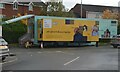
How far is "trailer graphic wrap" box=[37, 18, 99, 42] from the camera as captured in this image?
3575 cm

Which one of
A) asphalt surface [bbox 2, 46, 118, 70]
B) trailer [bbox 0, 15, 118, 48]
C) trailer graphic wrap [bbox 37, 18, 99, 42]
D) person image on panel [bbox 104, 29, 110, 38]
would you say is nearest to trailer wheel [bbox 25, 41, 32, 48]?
trailer [bbox 0, 15, 118, 48]

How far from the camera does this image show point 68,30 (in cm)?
3744

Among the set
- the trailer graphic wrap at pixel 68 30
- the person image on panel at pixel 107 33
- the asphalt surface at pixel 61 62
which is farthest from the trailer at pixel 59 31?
the asphalt surface at pixel 61 62

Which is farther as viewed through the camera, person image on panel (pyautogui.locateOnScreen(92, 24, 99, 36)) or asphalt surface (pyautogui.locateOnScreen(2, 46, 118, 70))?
person image on panel (pyautogui.locateOnScreen(92, 24, 99, 36))

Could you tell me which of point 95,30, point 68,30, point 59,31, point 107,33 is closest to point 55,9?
point 107,33

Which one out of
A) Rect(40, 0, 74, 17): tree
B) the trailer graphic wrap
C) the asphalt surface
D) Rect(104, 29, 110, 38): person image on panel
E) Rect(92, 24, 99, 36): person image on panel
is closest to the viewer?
the asphalt surface

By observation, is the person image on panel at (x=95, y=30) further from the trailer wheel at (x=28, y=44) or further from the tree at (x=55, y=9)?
the tree at (x=55, y=9)

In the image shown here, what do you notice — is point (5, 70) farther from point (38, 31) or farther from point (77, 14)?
point (77, 14)

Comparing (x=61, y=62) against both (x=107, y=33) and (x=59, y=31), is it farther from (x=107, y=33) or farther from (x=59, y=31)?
(x=107, y=33)

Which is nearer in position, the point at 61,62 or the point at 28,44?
the point at 61,62

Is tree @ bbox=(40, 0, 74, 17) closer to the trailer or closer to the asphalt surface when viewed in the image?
the trailer

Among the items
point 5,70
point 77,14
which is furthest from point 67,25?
point 77,14

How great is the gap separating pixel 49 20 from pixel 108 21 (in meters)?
10.7

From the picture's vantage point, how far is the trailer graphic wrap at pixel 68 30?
35750mm
